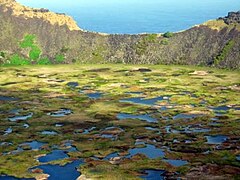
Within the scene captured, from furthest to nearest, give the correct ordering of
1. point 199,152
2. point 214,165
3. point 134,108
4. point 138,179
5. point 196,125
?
point 134,108 → point 196,125 → point 199,152 → point 214,165 → point 138,179

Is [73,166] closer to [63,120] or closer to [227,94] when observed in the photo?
[63,120]

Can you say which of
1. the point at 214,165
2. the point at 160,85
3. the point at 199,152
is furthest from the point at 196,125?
the point at 160,85

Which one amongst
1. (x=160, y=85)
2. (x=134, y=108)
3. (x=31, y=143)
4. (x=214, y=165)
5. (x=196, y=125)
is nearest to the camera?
(x=214, y=165)

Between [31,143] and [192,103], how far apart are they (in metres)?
72.1

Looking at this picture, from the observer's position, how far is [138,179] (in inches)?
3388

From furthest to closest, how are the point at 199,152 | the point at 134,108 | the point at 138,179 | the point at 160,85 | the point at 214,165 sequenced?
the point at 160,85 → the point at 134,108 → the point at 199,152 → the point at 214,165 → the point at 138,179

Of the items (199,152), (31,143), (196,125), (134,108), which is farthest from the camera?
(134,108)

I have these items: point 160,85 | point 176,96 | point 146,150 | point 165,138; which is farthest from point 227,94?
point 146,150

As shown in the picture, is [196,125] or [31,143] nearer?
[31,143]

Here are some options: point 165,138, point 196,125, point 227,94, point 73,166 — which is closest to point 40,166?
point 73,166

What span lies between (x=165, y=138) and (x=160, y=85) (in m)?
82.9

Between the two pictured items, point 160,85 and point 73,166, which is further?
point 160,85

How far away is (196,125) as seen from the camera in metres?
129

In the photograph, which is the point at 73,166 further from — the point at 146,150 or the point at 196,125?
the point at 196,125
